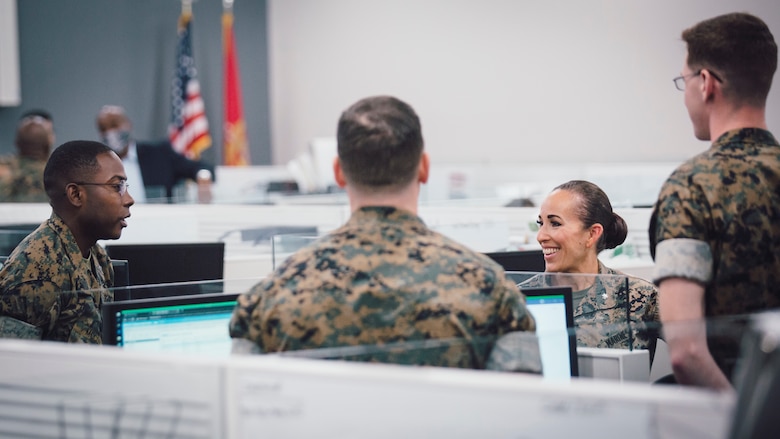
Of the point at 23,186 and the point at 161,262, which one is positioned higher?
the point at 23,186

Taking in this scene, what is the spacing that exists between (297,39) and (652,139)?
464cm

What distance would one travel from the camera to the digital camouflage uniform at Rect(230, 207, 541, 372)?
53.5 inches

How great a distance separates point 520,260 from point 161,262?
105 cm

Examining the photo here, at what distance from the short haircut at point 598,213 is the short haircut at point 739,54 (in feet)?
3.43

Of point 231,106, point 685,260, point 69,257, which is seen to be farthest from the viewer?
point 231,106

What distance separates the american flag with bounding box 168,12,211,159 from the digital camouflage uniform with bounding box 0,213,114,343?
7376 millimetres

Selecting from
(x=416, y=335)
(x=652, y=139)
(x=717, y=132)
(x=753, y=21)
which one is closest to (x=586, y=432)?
(x=416, y=335)

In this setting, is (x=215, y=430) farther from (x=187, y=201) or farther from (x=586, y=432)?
(x=187, y=201)

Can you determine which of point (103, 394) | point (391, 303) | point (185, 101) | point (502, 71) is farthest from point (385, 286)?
point (185, 101)

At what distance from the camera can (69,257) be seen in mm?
2201

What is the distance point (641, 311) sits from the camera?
7.83 ft

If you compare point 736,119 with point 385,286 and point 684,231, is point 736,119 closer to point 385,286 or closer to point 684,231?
point 684,231

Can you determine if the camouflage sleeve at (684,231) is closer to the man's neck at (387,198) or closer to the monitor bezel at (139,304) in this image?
the man's neck at (387,198)

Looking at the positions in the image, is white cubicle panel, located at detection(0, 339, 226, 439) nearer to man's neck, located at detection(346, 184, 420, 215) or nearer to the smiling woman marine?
man's neck, located at detection(346, 184, 420, 215)
